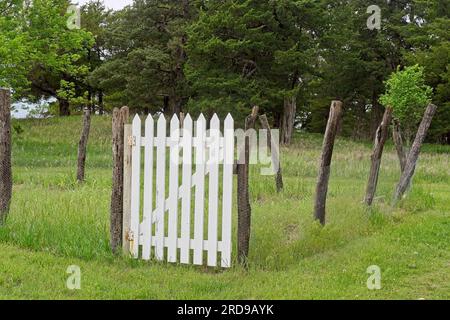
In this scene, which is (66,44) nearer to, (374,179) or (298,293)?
(374,179)

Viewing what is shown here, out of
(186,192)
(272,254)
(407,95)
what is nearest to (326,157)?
(272,254)

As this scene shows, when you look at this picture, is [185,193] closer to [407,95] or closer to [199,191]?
[199,191]

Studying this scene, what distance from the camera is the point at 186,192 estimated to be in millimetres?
6129

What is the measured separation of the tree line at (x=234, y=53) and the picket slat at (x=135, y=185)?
56.4 feet

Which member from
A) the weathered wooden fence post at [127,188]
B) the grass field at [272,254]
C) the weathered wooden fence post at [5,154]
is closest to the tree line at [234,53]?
the weathered wooden fence post at [5,154]

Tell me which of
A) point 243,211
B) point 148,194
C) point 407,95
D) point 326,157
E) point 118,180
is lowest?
point 243,211

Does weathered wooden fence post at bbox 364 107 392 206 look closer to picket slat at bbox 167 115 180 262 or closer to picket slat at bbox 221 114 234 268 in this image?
picket slat at bbox 221 114 234 268

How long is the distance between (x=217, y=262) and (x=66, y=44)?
20598 mm

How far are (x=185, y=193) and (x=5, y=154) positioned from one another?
115 inches

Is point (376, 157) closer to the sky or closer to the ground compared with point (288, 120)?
closer to the ground

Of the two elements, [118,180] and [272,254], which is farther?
[118,180]

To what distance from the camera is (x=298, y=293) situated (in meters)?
5.26

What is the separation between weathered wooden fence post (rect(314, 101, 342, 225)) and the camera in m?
6.89

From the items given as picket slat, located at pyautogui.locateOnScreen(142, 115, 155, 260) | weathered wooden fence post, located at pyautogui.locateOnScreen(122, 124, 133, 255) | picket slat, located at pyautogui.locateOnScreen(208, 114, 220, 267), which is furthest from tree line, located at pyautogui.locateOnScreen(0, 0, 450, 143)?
picket slat, located at pyautogui.locateOnScreen(208, 114, 220, 267)
